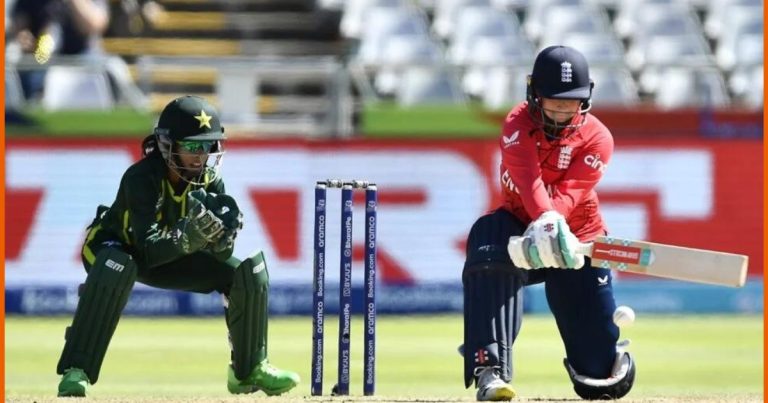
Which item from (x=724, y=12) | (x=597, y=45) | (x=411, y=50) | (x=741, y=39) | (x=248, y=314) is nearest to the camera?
(x=248, y=314)

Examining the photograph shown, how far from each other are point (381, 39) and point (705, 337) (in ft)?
19.9

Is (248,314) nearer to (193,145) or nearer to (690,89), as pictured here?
(193,145)

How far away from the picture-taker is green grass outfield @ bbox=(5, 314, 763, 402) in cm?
821

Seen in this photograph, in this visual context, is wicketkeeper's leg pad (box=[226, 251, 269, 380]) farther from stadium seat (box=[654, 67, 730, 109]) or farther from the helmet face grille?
stadium seat (box=[654, 67, 730, 109])

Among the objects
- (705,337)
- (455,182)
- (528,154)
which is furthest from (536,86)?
(455,182)

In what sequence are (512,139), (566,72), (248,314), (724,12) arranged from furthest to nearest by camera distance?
(724,12)
(248,314)
(512,139)
(566,72)

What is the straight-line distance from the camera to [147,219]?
23.8 ft

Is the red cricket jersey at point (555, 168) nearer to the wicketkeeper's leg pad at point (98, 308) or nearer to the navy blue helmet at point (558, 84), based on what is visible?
the navy blue helmet at point (558, 84)

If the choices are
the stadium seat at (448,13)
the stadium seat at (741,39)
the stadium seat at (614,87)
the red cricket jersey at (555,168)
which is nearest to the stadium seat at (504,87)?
the stadium seat at (614,87)

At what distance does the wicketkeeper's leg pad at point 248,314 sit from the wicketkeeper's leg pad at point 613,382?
4.65ft

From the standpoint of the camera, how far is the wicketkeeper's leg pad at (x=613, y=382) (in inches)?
284

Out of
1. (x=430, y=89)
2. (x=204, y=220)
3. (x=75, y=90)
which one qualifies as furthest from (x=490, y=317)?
(x=75, y=90)

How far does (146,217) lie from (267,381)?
929 mm

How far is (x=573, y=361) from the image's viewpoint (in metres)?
7.32
